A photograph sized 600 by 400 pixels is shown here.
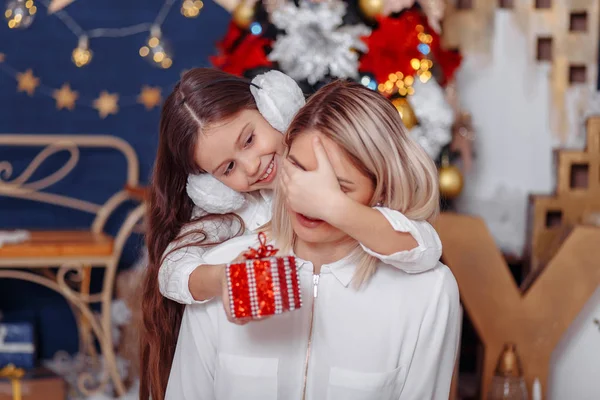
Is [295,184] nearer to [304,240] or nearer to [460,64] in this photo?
[304,240]

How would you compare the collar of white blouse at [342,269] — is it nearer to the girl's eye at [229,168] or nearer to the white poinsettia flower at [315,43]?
the girl's eye at [229,168]

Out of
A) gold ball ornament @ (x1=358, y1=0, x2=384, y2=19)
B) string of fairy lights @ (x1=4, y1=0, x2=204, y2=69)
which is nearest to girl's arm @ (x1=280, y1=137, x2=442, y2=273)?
gold ball ornament @ (x1=358, y1=0, x2=384, y2=19)

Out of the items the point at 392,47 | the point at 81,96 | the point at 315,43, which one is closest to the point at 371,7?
the point at 392,47

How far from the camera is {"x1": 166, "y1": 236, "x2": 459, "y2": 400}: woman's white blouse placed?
1.71m

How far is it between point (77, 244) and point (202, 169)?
4.59 ft

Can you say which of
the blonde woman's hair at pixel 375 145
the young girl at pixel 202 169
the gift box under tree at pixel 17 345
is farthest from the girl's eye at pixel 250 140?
the gift box under tree at pixel 17 345

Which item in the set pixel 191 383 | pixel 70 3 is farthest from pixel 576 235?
pixel 70 3

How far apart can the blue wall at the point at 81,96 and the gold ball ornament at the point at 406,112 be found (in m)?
1.15

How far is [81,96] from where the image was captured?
373cm

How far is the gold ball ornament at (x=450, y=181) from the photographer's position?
10.7ft

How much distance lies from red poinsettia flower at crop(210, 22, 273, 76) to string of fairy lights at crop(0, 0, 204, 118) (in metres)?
0.47

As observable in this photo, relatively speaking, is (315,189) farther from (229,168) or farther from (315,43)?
(315,43)

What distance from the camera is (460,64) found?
3.51 metres

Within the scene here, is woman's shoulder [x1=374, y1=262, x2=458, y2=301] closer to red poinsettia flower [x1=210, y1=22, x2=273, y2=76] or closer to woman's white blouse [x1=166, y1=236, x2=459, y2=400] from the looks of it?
woman's white blouse [x1=166, y1=236, x2=459, y2=400]
